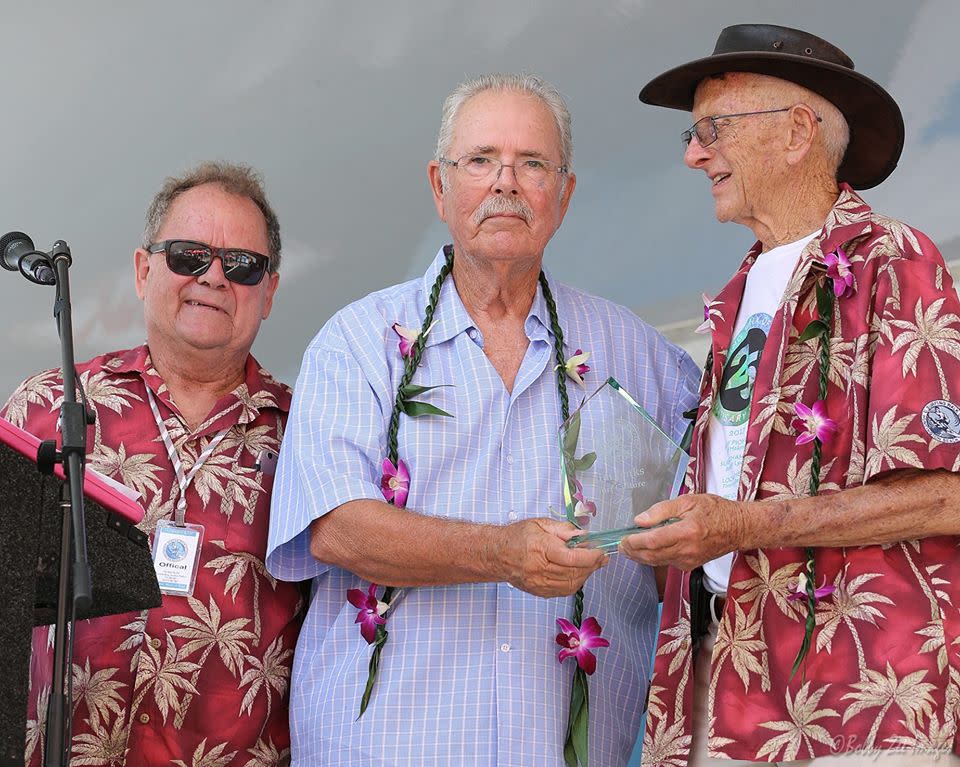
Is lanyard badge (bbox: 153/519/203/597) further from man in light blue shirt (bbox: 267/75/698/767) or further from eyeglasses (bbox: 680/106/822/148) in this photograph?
eyeglasses (bbox: 680/106/822/148)

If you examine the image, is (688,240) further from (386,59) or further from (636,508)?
(636,508)

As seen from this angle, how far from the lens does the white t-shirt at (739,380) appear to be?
2.54 meters

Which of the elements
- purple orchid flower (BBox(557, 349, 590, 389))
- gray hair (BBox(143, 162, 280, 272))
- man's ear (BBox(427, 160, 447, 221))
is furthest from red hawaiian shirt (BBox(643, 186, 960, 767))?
gray hair (BBox(143, 162, 280, 272))

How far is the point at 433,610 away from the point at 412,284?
83cm

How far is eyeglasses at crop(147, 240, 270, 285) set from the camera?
319 cm

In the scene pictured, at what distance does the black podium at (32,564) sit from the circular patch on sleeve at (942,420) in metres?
1.38

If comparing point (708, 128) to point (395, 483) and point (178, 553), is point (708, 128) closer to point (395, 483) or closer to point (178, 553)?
point (395, 483)

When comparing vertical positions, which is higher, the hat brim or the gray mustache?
the hat brim

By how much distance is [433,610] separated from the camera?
106 inches

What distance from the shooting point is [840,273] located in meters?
2.42

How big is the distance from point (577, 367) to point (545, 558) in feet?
2.27

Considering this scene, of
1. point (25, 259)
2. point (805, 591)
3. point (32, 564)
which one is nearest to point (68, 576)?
point (32, 564)

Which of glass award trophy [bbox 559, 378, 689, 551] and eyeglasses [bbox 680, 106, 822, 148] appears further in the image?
eyeglasses [bbox 680, 106, 822, 148]

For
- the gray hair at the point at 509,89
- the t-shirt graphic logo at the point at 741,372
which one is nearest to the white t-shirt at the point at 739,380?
the t-shirt graphic logo at the point at 741,372
